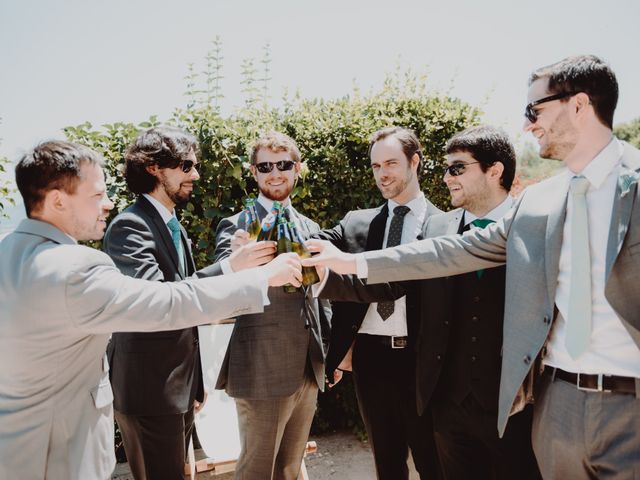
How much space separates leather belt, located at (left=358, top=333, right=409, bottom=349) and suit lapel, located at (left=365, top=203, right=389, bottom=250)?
0.70 m

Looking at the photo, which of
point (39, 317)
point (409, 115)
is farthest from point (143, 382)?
point (409, 115)

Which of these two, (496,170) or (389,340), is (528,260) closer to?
(496,170)

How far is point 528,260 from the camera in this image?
2498 mm

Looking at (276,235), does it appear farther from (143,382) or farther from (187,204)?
(187,204)

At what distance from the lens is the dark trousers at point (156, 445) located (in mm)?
3059

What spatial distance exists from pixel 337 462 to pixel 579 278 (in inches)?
167

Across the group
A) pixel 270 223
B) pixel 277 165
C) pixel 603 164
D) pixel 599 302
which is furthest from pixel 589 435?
pixel 277 165

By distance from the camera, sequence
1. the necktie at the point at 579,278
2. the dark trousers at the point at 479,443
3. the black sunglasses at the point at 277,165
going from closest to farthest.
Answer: the necktie at the point at 579,278 → the dark trousers at the point at 479,443 → the black sunglasses at the point at 277,165

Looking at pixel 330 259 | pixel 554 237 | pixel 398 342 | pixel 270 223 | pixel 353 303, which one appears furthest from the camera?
pixel 353 303

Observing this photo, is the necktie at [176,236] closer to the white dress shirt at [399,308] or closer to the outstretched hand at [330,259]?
the outstretched hand at [330,259]

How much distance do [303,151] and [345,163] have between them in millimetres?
506

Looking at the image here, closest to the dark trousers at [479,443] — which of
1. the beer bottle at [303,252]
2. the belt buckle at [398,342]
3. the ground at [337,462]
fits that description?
the belt buckle at [398,342]

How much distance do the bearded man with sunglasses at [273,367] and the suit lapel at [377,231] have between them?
54 centimetres

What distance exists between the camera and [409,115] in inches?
228
